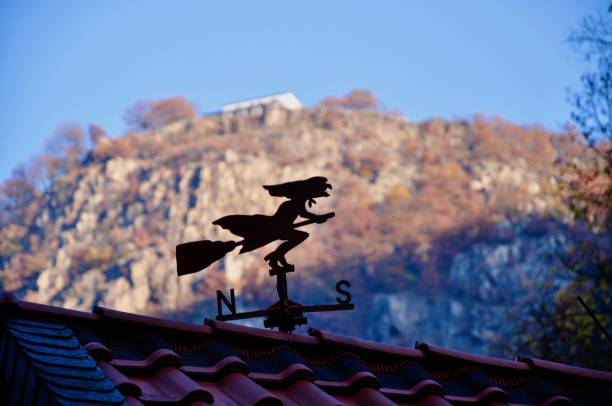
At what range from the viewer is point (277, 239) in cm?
325

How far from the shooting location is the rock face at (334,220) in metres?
73.4

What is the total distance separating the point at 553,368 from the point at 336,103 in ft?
343

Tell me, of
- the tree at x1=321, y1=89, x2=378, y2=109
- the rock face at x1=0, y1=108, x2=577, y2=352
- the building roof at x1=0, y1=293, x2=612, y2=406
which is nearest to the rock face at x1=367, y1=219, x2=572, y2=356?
the rock face at x1=0, y1=108, x2=577, y2=352

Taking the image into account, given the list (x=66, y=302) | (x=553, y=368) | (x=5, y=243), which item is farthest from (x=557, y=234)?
(x=553, y=368)

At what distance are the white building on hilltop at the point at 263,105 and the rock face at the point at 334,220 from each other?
6.41 feet

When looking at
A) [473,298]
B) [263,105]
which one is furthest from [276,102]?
[473,298]

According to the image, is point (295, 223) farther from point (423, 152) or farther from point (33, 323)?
point (423, 152)

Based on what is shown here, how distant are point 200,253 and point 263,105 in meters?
102

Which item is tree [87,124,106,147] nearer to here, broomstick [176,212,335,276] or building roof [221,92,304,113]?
building roof [221,92,304,113]

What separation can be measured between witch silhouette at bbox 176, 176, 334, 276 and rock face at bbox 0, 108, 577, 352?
2464 inches

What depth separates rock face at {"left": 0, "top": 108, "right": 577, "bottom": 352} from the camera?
73438 millimetres

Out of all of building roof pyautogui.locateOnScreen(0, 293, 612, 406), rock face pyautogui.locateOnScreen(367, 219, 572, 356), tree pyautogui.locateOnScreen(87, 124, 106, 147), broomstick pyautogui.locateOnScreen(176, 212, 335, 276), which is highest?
tree pyautogui.locateOnScreen(87, 124, 106, 147)

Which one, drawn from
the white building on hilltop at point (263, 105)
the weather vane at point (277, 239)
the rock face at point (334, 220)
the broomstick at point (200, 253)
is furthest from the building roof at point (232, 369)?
the white building on hilltop at point (263, 105)

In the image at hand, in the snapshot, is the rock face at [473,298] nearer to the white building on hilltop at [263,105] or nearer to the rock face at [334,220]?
the rock face at [334,220]
